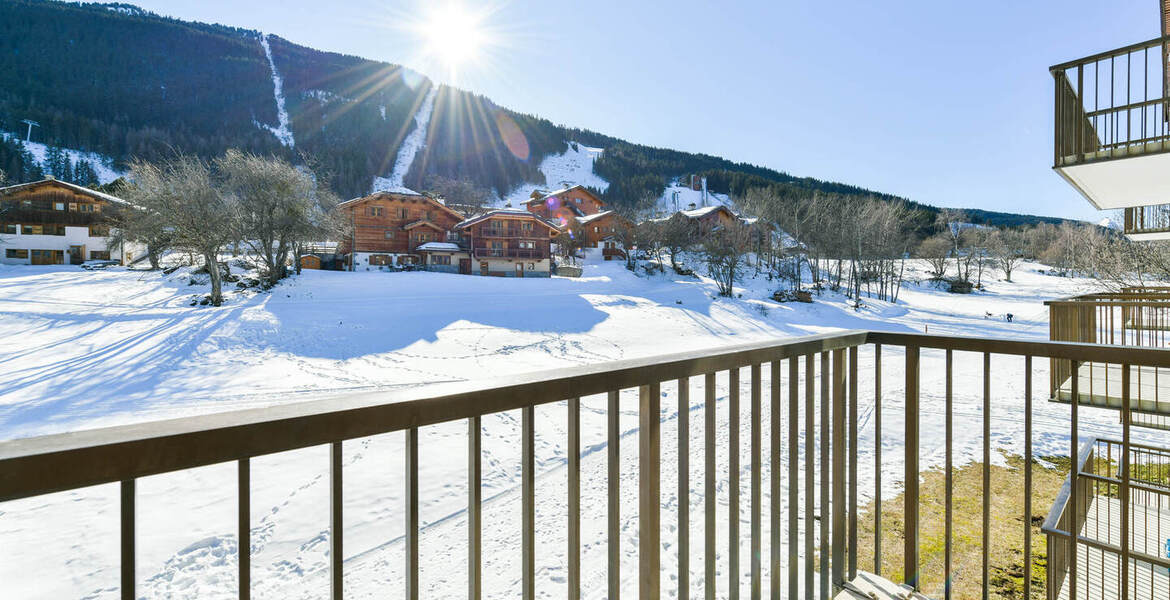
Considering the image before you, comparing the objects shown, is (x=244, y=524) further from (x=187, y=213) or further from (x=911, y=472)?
(x=187, y=213)

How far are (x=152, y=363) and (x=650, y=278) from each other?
24.5 metres

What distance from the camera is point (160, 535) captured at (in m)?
4.77

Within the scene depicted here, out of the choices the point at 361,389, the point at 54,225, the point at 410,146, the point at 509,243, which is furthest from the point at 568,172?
the point at 361,389

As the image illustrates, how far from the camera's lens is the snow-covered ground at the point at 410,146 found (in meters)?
75.2

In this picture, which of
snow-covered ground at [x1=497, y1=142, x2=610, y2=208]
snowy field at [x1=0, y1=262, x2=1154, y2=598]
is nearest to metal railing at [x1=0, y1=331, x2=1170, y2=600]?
snowy field at [x1=0, y1=262, x2=1154, y2=598]

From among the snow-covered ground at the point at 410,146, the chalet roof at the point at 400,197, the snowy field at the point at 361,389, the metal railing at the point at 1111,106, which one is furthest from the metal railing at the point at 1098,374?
the snow-covered ground at the point at 410,146

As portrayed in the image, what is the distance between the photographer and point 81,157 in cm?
6362

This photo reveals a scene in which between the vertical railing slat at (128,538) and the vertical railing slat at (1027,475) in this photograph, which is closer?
the vertical railing slat at (128,538)

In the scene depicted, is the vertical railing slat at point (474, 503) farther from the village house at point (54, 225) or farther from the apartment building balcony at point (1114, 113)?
the village house at point (54, 225)

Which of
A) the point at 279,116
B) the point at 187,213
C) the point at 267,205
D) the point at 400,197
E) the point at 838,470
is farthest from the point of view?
the point at 279,116

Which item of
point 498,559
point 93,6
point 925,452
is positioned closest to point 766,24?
point 925,452

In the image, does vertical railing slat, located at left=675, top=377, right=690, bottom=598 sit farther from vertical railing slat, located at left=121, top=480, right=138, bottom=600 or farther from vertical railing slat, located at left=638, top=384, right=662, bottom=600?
vertical railing slat, located at left=121, top=480, right=138, bottom=600

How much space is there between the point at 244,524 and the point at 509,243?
33.6 m

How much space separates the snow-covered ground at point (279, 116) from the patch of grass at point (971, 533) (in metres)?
90.8
